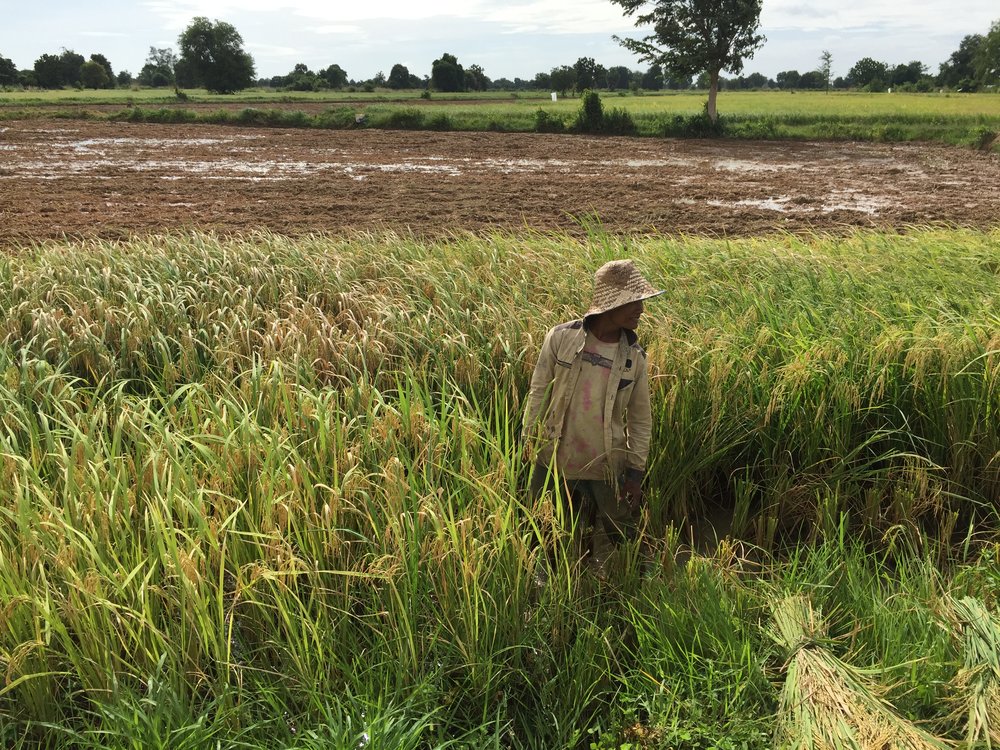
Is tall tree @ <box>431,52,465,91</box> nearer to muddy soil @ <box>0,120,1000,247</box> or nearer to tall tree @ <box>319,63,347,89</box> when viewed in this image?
tall tree @ <box>319,63,347,89</box>

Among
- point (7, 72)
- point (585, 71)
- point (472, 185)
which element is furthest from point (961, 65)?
point (7, 72)

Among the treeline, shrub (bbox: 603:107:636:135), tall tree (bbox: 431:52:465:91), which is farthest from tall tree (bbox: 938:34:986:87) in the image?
shrub (bbox: 603:107:636:135)


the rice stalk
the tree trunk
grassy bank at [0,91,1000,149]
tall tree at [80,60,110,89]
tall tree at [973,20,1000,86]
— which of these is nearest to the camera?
the rice stalk

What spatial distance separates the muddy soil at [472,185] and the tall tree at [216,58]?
44559 mm

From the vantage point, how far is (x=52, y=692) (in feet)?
6.68

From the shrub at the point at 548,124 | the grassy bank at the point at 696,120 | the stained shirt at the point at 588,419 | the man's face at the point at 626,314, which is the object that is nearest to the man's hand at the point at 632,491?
the stained shirt at the point at 588,419

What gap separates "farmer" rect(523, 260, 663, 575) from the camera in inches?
113

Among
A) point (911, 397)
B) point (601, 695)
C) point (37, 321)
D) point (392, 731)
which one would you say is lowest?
point (601, 695)

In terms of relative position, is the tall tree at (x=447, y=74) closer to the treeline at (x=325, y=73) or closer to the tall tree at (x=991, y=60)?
the treeline at (x=325, y=73)

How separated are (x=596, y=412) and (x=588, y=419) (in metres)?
0.04

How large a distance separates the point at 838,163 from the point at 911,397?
17.0 meters

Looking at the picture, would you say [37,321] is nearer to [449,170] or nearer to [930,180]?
[449,170]

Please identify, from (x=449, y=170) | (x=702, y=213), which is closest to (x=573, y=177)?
(x=449, y=170)

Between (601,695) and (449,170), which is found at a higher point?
(449,170)
